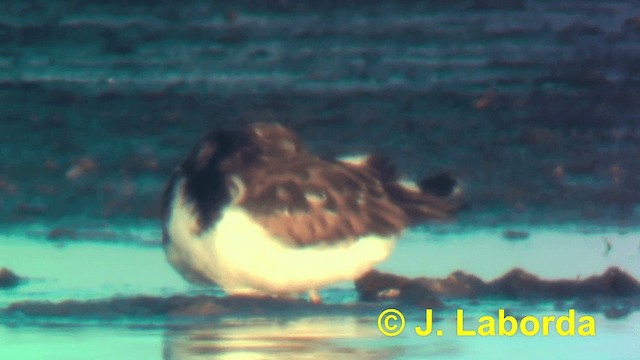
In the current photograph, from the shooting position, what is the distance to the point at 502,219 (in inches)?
487

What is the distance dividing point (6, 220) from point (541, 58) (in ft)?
19.9

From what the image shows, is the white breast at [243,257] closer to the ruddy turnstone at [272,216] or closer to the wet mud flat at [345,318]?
the ruddy turnstone at [272,216]

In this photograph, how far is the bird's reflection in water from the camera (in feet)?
28.8

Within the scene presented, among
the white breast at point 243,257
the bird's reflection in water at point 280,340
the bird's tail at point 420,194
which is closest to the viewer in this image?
the bird's reflection in water at point 280,340

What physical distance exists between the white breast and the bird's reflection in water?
0.74 feet

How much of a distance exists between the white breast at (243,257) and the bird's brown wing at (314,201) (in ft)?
0.24

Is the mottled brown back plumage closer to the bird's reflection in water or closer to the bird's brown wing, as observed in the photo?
the bird's brown wing

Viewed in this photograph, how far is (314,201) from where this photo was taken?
33.5ft

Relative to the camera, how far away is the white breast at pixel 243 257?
31.8 feet

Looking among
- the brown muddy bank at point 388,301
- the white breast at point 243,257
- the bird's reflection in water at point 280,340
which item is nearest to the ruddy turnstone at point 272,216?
the white breast at point 243,257

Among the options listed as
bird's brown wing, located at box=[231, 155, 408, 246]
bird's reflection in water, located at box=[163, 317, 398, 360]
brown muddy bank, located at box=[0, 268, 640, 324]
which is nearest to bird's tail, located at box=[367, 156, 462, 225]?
bird's brown wing, located at box=[231, 155, 408, 246]

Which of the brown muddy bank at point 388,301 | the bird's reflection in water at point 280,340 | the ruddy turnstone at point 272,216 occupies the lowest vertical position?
the bird's reflection in water at point 280,340

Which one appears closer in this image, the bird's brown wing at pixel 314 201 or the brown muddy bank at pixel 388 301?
the brown muddy bank at pixel 388 301

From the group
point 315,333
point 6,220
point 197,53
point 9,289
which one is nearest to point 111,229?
point 6,220
